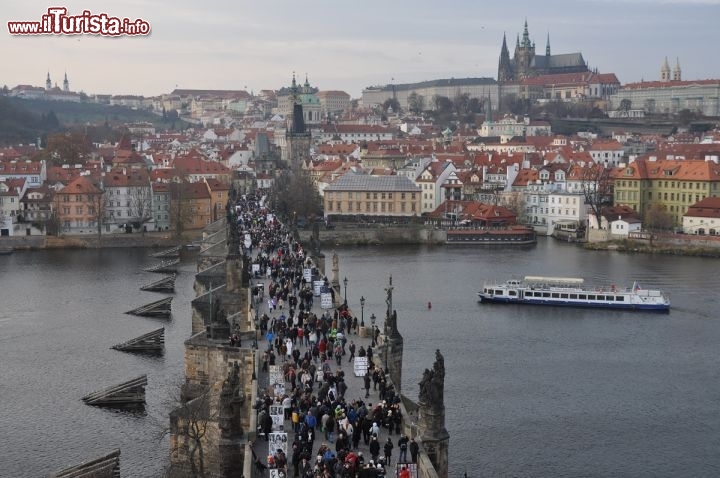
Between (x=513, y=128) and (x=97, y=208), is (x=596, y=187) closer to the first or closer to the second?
(x=97, y=208)

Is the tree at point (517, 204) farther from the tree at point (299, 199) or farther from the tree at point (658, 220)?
the tree at point (299, 199)

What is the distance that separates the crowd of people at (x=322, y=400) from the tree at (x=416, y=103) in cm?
14186

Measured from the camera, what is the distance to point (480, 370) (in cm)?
2780

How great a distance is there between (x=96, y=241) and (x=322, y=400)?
44.3 meters

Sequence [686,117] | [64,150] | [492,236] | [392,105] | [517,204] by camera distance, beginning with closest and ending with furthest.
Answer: [492,236] → [517,204] → [64,150] → [686,117] → [392,105]

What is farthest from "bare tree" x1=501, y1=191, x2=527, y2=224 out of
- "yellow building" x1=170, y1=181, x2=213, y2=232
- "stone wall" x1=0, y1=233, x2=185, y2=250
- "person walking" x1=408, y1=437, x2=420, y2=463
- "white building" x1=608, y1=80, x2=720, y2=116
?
"white building" x1=608, y1=80, x2=720, y2=116

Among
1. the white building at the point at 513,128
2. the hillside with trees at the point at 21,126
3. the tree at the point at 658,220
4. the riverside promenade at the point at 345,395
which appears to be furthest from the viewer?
the white building at the point at 513,128

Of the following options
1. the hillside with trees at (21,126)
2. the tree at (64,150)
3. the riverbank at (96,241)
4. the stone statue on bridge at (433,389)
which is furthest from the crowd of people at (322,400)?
the hillside with trees at (21,126)

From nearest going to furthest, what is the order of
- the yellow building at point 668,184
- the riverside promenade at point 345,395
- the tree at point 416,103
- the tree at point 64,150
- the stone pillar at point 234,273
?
the riverside promenade at point 345,395 < the stone pillar at point 234,273 < the yellow building at point 668,184 < the tree at point 64,150 < the tree at point 416,103

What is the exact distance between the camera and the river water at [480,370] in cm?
2136

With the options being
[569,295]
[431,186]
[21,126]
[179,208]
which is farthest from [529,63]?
[569,295]

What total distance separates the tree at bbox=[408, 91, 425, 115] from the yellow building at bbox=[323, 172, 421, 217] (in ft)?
315

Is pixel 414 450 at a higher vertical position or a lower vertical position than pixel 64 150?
lower

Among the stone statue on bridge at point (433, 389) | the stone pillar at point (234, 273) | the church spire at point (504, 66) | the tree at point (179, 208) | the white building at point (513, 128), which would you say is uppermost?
the church spire at point (504, 66)
